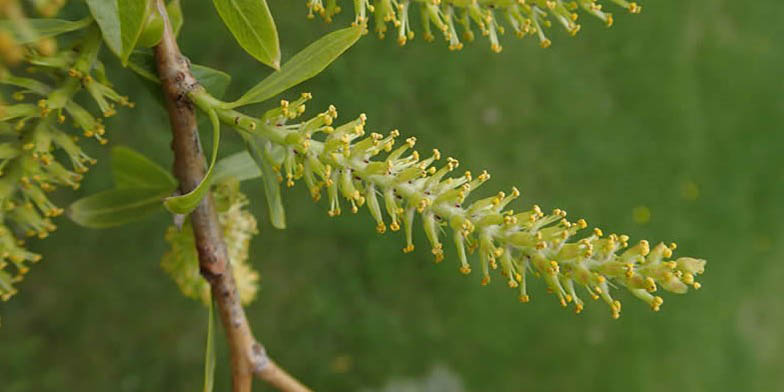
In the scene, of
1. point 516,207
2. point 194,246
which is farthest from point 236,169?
point 516,207

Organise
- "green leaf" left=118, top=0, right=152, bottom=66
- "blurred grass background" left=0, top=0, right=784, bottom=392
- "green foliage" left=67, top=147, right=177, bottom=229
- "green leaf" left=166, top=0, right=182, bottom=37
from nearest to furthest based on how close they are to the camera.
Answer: "green leaf" left=118, top=0, right=152, bottom=66 < "green leaf" left=166, top=0, right=182, bottom=37 < "green foliage" left=67, top=147, right=177, bottom=229 < "blurred grass background" left=0, top=0, right=784, bottom=392

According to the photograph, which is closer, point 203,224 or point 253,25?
point 253,25

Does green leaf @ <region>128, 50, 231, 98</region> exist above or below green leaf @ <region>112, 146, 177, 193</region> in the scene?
above

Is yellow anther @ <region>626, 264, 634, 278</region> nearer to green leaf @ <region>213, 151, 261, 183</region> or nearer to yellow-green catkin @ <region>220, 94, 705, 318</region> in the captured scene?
yellow-green catkin @ <region>220, 94, 705, 318</region>

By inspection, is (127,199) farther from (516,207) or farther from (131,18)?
(516,207)

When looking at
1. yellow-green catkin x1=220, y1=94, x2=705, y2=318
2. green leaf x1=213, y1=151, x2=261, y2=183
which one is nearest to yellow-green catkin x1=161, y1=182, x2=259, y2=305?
green leaf x1=213, y1=151, x2=261, y2=183

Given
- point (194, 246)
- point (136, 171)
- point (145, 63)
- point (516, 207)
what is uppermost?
point (145, 63)

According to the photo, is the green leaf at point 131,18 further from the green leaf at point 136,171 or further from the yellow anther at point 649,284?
the yellow anther at point 649,284
